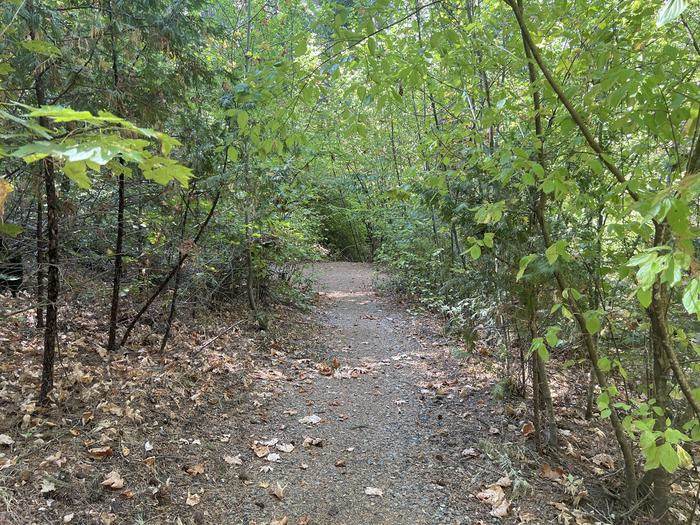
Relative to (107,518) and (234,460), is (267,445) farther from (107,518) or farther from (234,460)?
(107,518)

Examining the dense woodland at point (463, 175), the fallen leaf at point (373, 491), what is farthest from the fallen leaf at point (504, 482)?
the fallen leaf at point (373, 491)

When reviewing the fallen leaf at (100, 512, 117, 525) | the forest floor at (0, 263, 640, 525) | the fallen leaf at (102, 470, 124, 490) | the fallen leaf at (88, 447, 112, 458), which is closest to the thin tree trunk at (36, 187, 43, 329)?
the forest floor at (0, 263, 640, 525)

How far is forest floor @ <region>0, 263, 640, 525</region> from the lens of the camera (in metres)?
3.10

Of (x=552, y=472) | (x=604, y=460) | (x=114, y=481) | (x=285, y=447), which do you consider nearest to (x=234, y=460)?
(x=285, y=447)

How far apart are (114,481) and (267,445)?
130 cm

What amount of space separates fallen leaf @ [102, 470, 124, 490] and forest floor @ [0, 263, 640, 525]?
14 millimetres

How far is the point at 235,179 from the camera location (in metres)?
5.53

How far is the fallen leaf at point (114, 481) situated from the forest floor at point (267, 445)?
0.04 feet

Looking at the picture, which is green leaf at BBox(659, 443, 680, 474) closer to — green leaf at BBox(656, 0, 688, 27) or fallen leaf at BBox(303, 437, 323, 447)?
green leaf at BBox(656, 0, 688, 27)

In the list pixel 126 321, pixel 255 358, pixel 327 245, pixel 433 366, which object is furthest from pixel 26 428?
pixel 327 245

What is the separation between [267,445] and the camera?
4035mm

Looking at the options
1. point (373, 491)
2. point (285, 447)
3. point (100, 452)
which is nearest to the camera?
point (100, 452)

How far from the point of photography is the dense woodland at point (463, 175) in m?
2.22

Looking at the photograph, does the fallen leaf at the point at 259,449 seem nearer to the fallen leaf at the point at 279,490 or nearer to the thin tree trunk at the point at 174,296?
the fallen leaf at the point at 279,490
